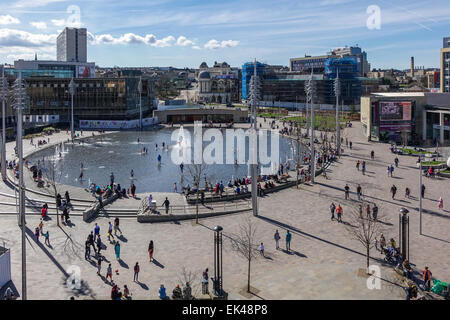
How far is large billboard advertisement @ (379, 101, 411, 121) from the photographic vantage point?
61000 mm

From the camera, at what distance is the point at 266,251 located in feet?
71.4

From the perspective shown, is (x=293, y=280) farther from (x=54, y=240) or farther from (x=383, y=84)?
(x=383, y=84)

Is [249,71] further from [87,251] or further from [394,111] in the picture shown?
[87,251]

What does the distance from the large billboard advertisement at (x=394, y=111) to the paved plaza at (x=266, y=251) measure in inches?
1165

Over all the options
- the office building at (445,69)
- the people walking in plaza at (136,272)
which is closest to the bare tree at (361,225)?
the people walking in plaza at (136,272)

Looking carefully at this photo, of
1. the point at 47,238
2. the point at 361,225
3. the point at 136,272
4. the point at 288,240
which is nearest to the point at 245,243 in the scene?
the point at 288,240

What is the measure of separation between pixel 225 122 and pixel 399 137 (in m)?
43.2

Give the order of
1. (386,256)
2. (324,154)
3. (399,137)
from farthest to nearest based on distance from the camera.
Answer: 1. (399,137)
2. (324,154)
3. (386,256)

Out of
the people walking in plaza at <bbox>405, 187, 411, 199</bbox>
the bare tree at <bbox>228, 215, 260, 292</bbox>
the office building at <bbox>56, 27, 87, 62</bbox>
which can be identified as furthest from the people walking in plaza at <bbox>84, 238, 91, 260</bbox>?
the office building at <bbox>56, 27, 87, 62</bbox>

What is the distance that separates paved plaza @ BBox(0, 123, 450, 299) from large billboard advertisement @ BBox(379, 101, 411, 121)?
29.6 metres

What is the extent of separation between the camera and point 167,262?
20.5 meters

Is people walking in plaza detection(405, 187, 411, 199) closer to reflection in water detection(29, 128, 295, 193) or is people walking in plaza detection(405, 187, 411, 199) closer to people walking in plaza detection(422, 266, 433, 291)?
reflection in water detection(29, 128, 295, 193)
